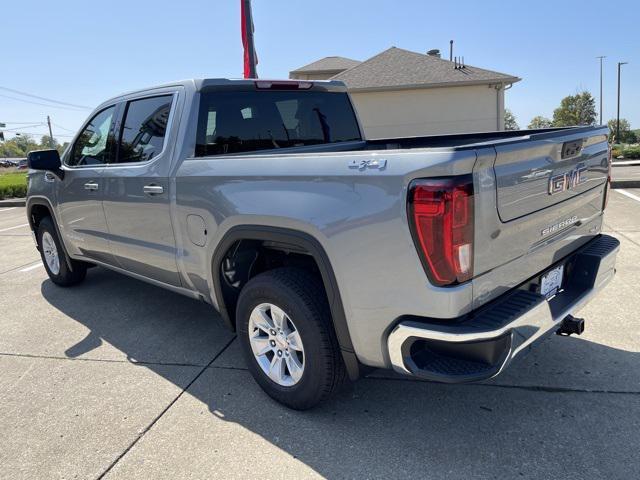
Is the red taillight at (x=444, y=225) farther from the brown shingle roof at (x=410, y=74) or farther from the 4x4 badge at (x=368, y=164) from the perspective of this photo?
the brown shingle roof at (x=410, y=74)

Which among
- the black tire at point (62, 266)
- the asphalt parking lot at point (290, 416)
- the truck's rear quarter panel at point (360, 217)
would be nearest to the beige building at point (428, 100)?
the black tire at point (62, 266)

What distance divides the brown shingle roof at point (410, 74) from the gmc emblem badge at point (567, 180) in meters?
14.4

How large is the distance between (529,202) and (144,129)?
2.78m

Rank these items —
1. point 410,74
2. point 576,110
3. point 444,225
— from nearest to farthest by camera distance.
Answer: point 444,225, point 410,74, point 576,110

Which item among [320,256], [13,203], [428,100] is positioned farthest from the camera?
[428,100]

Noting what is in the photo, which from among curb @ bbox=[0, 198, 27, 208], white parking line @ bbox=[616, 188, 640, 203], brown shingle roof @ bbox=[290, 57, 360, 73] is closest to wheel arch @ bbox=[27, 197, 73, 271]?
white parking line @ bbox=[616, 188, 640, 203]

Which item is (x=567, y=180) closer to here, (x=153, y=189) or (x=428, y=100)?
(x=153, y=189)

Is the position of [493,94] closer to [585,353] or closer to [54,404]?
[585,353]

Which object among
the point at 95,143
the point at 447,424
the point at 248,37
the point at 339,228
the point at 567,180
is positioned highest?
the point at 248,37

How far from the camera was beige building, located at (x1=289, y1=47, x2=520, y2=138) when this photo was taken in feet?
54.0

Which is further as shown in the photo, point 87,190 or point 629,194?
point 629,194

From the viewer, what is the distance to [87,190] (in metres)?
4.23

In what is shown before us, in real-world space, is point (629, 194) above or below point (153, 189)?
below

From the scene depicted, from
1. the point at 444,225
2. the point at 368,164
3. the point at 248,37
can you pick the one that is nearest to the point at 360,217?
the point at 368,164
